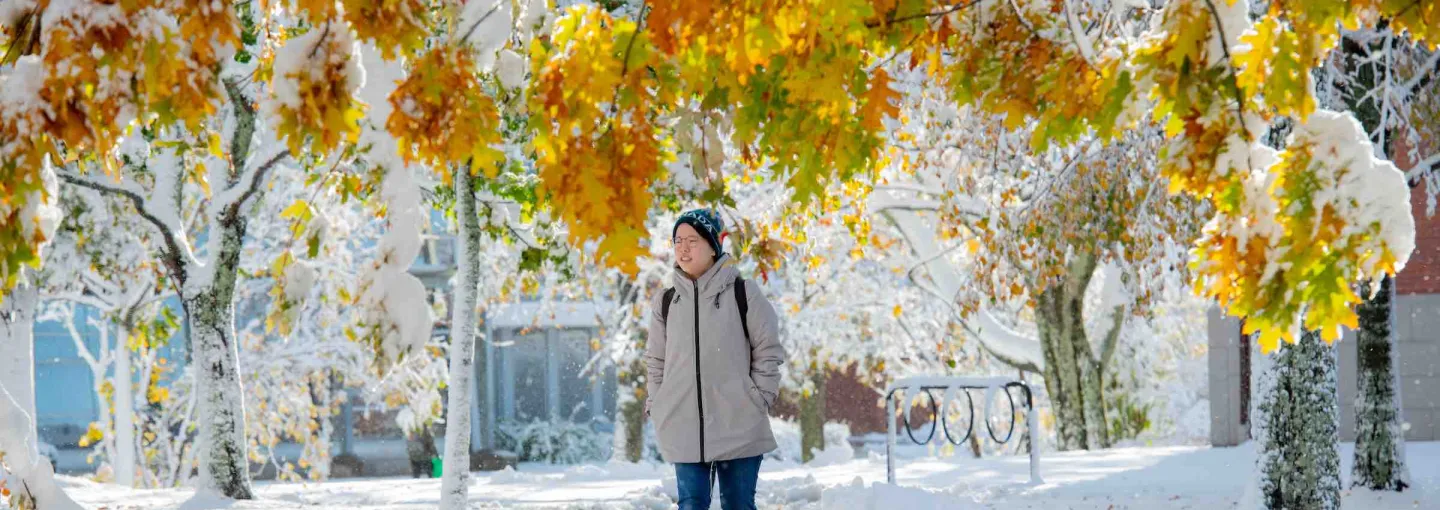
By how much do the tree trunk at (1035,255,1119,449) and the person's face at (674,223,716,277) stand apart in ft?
37.6

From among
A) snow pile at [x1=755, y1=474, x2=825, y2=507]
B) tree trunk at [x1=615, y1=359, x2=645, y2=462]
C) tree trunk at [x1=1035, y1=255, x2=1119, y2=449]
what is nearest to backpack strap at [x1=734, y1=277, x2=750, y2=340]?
snow pile at [x1=755, y1=474, x2=825, y2=507]

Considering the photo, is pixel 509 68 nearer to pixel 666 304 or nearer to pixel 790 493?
pixel 666 304

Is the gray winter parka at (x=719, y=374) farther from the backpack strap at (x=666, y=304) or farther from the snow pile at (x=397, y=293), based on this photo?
the snow pile at (x=397, y=293)

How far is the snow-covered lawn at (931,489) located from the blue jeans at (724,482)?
125 inches

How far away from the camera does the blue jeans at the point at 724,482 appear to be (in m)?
5.57

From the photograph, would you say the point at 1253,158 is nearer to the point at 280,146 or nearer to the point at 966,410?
the point at 280,146

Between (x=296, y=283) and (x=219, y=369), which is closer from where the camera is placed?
(x=296, y=283)

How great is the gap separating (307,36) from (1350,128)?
92.6 inches

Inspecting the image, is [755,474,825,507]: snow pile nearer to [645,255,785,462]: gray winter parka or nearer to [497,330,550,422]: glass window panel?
[645,255,785,462]: gray winter parka

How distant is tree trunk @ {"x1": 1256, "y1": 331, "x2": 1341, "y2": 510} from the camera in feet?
26.7

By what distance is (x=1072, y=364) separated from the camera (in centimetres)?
1709

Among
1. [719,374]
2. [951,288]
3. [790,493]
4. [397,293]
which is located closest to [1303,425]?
[790,493]

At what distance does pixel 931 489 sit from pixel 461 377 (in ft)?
11.3

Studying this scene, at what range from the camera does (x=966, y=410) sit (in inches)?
1059
